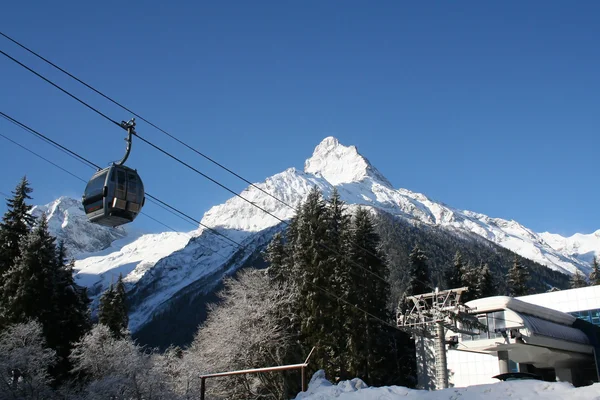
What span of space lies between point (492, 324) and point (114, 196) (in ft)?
103

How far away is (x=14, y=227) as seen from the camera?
4456 cm

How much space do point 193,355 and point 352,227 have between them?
1683cm

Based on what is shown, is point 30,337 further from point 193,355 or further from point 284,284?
point 284,284

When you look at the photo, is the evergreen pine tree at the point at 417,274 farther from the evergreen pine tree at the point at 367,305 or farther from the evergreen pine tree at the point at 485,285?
the evergreen pine tree at the point at 485,285

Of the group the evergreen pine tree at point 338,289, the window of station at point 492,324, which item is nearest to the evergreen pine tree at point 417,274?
the evergreen pine tree at point 338,289

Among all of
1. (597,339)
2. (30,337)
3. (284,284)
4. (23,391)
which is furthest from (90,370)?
(597,339)

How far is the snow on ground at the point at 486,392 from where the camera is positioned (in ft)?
36.3

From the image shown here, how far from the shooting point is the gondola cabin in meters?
18.7

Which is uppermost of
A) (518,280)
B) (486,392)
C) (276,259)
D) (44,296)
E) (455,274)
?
(518,280)

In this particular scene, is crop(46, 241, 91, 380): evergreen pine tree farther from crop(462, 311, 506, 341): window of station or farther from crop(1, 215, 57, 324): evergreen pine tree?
crop(462, 311, 506, 341): window of station

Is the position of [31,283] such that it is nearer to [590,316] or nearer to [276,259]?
[276,259]

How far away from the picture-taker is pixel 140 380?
34.0 m

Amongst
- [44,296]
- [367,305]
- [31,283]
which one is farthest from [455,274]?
[31,283]

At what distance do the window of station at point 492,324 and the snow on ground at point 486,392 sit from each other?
29.5 m
